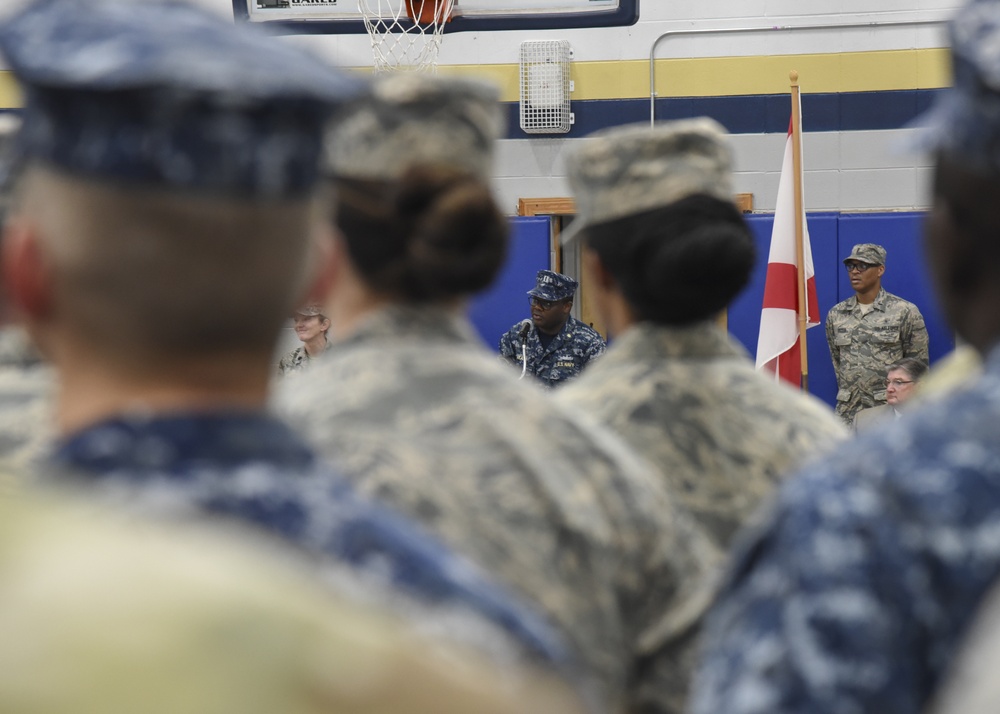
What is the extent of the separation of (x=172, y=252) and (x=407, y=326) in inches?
27.4

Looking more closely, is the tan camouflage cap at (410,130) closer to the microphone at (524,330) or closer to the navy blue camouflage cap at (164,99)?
the navy blue camouflage cap at (164,99)

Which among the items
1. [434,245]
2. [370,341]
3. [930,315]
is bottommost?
[930,315]

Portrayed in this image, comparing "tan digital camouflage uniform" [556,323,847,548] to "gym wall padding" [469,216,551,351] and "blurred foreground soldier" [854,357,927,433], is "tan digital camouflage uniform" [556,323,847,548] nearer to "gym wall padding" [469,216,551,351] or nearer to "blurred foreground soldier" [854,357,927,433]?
"blurred foreground soldier" [854,357,927,433]

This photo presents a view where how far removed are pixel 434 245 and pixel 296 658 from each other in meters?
1.06

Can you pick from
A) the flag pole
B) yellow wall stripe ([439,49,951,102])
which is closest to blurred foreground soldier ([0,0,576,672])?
the flag pole

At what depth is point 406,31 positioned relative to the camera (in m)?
8.59

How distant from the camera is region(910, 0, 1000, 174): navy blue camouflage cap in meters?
0.98

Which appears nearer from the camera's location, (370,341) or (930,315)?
(370,341)

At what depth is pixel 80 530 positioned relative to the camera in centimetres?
47

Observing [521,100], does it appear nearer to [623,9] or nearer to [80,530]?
[623,9]

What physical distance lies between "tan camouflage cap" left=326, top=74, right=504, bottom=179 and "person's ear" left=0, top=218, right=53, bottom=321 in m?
0.70

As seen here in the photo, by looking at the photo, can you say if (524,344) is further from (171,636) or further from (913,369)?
(171,636)

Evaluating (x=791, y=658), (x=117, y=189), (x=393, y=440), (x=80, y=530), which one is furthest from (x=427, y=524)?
(x=80, y=530)

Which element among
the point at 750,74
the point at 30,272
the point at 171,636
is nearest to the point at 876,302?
the point at 750,74
